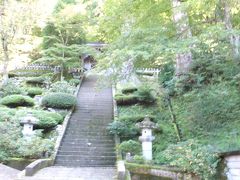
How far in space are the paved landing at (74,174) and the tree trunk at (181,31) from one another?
524cm

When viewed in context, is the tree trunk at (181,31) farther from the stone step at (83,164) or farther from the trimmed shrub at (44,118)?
the trimmed shrub at (44,118)

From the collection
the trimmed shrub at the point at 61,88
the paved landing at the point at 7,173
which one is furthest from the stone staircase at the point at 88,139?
the paved landing at the point at 7,173

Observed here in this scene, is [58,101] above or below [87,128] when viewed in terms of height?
above

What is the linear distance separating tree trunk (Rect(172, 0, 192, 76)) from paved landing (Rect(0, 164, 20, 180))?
23.4ft

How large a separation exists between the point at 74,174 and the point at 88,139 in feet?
13.0

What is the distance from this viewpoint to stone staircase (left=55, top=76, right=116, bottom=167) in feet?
40.5

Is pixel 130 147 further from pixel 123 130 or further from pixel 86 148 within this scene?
pixel 86 148

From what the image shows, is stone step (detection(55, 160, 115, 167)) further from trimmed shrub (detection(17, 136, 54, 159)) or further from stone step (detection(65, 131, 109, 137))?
stone step (detection(65, 131, 109, 137))

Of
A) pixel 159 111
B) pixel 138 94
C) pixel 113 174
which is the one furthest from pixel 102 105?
pixel 113 174

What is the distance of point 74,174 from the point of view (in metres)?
10.1

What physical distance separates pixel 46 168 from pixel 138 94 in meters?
7.57

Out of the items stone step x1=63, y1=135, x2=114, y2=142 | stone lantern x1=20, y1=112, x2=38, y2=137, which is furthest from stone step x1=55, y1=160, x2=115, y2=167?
stone step x1=63, y1=135, x2=114, y2=142

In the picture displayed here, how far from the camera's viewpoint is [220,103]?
39.5 ft

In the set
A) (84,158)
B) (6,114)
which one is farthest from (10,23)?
(84,158)
